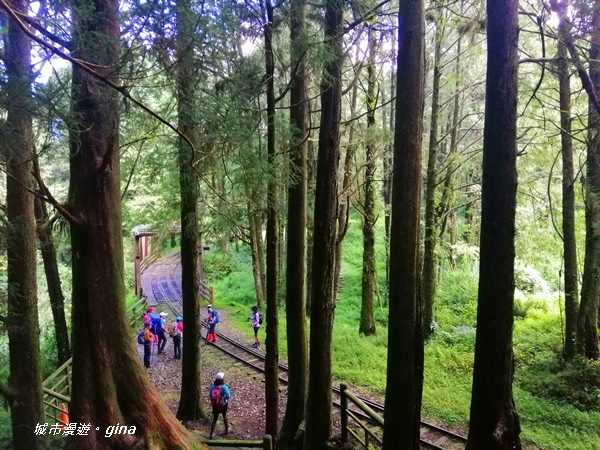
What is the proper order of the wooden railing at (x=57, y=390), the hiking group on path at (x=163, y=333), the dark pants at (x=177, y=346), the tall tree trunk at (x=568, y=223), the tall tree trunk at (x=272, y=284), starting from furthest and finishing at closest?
the dark pants at (x=177, y=346) → the hiking group on path at (x=163, y=333) → the tall tree trunk at (x=568, y=223) → the wooden railing at (x=57, y=390) → the tall tree trunk at (x=272, y=284)

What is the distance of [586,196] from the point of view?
30.0ft

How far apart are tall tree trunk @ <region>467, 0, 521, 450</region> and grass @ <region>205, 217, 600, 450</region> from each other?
444 cm

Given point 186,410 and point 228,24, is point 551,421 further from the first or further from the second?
point 228,24

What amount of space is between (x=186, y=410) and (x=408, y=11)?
9.16m

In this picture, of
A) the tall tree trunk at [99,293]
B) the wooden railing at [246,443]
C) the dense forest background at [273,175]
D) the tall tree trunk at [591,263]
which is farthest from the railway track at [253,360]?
the tall tree trunk at [591,263]

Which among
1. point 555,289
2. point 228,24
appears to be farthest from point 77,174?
point 555,289

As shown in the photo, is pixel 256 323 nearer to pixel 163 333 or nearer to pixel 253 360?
pixel 253 360

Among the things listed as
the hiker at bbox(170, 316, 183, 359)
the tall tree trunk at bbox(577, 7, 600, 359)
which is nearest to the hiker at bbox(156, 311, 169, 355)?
the hiker at bbox(170, 316, 183, 359)

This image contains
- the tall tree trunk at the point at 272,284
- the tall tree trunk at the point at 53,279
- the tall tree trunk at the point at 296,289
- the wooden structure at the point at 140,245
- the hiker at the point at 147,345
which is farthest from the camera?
the wooden structure at the point at 140,245

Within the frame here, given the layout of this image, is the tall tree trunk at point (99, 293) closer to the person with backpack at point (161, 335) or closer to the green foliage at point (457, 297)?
the person with backpack at point (161, 335)

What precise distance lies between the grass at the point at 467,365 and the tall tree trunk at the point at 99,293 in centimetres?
655

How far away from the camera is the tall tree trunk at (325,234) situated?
6062mm

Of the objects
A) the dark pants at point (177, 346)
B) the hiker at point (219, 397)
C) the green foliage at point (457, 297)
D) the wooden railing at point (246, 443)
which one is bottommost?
the dark pants at point (177, 346)

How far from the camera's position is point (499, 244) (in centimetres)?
407
